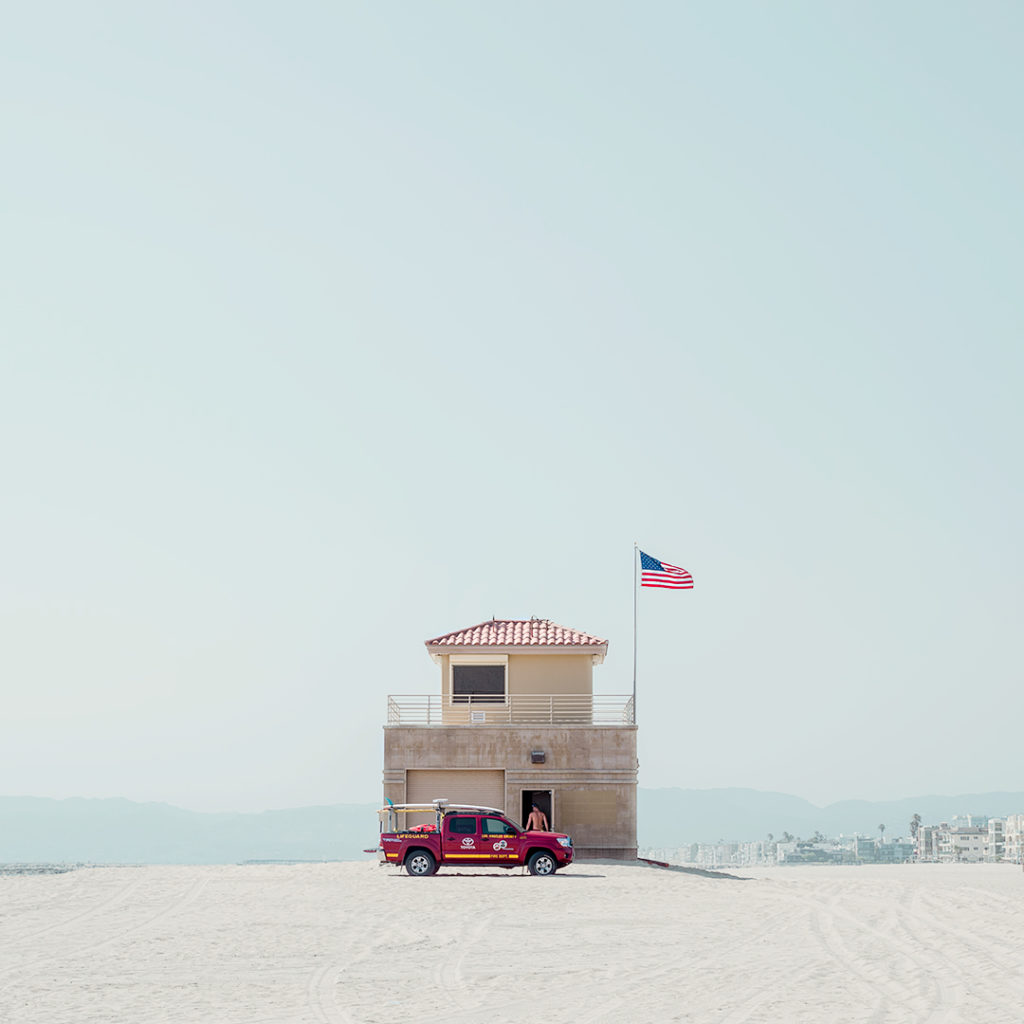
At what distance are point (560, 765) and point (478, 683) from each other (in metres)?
4.50

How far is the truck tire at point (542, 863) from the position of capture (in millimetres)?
34250

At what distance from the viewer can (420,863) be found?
1342 inches

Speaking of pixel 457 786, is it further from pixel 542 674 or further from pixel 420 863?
pixel 420 863

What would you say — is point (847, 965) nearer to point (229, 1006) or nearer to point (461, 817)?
point (229, 1006)

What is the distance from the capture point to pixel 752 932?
2128 cm

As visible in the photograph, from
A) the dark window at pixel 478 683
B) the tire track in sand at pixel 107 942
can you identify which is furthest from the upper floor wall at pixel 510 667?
the tire track in sand at pixel 107 942

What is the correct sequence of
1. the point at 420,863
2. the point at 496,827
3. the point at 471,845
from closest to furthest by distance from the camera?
the point at 420,863 → the point at 471,845 → the point at 496,827

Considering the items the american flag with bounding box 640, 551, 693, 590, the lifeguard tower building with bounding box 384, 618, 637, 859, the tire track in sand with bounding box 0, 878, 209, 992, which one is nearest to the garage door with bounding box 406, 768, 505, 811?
the lifeguard tower building with bounding box 384, 618, 637, 859

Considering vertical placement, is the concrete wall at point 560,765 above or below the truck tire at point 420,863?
above

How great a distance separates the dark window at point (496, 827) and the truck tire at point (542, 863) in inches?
30.2

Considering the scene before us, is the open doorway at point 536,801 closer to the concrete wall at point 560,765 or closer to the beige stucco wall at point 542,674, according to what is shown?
the concrete wall at point 560,765

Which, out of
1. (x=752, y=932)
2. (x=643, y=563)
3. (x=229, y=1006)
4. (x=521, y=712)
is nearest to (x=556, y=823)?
(x=521, y=712)

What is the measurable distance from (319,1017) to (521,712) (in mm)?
32522

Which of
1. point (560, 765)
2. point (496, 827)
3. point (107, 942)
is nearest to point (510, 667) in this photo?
point (560, 765)
